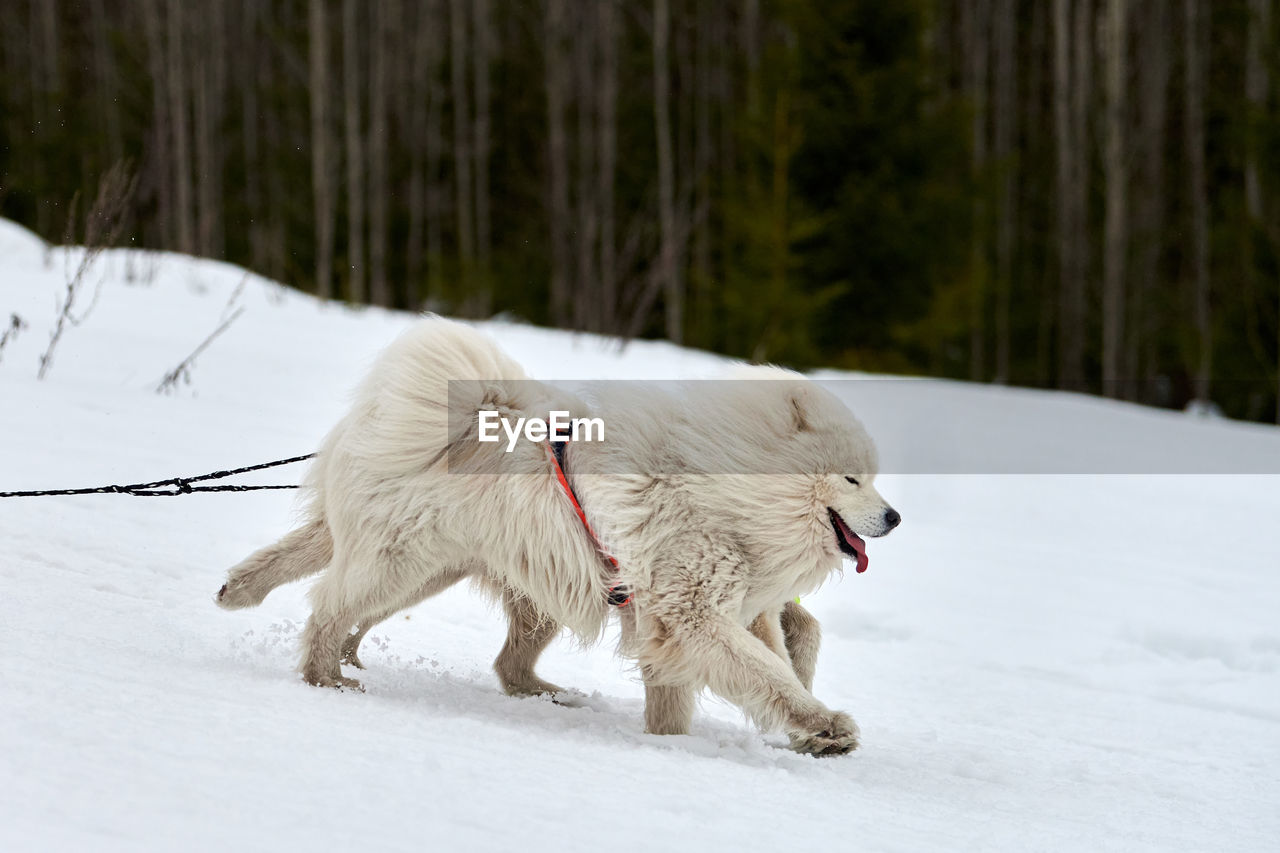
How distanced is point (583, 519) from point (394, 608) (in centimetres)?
84

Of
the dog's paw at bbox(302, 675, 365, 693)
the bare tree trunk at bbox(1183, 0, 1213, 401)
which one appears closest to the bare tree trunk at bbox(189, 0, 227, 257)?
the bare tree trunk at bbox(1183, 0, 1213, 401)

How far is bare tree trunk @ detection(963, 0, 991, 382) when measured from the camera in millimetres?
22625

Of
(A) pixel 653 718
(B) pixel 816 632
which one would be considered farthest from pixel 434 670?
(B) pixel 816 632

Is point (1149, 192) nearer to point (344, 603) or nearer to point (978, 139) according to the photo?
point (978, 139)

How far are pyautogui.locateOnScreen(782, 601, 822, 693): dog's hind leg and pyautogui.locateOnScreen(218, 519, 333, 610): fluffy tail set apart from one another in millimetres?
1825

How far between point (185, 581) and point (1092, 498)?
6945 millimetres

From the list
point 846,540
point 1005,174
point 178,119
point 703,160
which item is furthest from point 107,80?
point 846,540

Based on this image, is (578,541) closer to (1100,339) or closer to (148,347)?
(148,347)

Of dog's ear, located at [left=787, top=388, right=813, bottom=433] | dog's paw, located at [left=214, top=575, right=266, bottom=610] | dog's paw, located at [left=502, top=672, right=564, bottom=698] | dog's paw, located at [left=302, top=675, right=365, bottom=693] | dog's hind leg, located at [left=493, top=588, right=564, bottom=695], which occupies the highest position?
dog's ear, located at [left=787, top=388, right=813, bottom=433]

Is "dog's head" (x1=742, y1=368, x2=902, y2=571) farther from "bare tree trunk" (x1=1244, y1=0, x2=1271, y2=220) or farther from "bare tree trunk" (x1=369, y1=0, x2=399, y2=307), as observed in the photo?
"bare tree trunk" (x1=369, y1=0, x2=399, y2=307)

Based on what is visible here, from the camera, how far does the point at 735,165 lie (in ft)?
82.2

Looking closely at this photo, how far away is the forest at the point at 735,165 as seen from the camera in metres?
17.9

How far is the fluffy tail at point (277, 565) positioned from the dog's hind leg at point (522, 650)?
76 centimetres

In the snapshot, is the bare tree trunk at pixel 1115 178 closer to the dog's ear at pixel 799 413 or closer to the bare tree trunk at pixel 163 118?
the bare tree trunk at pixel 163 118
